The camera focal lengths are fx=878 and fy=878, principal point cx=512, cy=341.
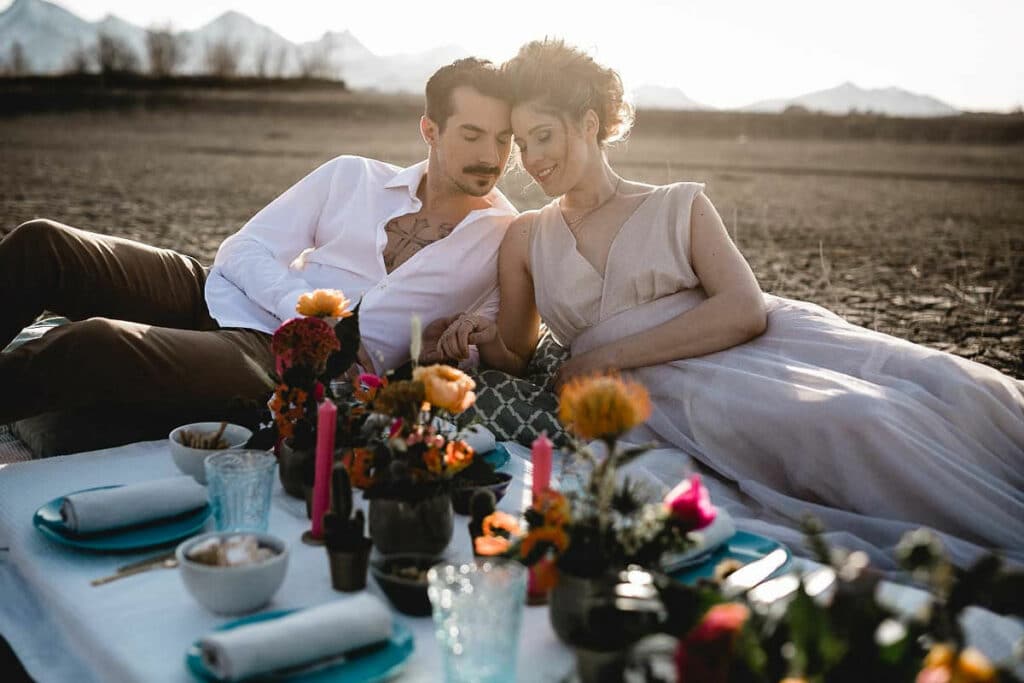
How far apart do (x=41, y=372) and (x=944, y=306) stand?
4.58 meters

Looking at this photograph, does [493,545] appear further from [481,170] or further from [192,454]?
[481,170]

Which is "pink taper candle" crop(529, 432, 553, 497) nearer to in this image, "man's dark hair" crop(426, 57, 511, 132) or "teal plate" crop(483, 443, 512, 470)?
"teal plate" crop(483, 443, 512, 470)

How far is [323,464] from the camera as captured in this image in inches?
53.8

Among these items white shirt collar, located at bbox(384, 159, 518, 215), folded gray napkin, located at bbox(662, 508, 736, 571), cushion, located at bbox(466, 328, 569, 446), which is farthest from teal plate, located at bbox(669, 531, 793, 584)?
white shirt collar, located at bbox(384, 159, 518, 215)

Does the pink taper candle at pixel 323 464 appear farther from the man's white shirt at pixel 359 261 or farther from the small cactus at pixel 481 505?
the man's white shirt at pixel 359 261

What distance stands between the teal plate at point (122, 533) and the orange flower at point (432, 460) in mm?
405

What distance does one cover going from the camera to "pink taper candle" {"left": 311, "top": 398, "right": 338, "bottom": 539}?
134 cm

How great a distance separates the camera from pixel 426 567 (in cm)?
121

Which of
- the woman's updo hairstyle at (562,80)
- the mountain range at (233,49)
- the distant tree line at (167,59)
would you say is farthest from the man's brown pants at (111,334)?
the distant tree line at (167,59)

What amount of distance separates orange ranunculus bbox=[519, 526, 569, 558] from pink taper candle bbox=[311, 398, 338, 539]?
16.1 inches

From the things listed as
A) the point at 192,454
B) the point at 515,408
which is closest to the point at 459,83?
Result: the point at 515,408

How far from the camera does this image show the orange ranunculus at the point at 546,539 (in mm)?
1059

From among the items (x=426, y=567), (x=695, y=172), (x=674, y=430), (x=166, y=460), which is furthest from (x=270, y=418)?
(x=695, y=172)

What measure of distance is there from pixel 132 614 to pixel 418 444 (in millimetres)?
448
